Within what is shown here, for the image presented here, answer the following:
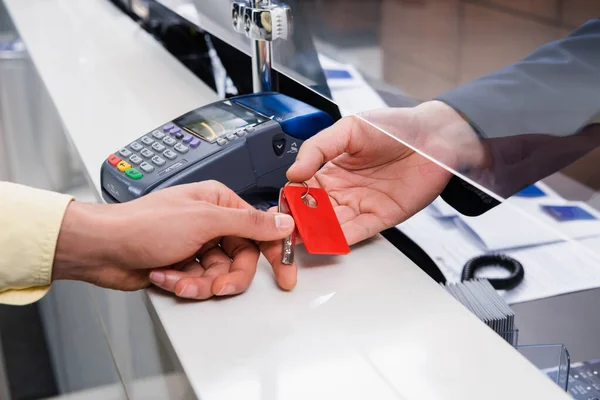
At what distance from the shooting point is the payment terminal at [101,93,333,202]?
2.62 feet

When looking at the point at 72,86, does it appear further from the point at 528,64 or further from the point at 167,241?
the point at 528,64

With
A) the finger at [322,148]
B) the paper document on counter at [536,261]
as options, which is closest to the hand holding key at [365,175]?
the finger at [322,148]

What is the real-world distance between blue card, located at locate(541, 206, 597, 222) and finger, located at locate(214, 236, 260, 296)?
285 mm

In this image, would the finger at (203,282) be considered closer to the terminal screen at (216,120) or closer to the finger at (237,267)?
the finger at (237,267)

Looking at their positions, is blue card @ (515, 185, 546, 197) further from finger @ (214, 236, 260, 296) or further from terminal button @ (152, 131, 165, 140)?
terminal button @ (152, 131, 165, 140)

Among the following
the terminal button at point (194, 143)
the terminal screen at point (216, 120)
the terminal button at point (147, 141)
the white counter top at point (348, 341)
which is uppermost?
the terminal screen at point (216, 120)

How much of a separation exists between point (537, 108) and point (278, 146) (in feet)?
1.31

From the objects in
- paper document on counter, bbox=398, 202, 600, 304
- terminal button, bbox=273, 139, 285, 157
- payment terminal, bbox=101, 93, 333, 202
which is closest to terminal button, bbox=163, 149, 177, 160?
payment terminal, bbox=101, 93, 333, 202

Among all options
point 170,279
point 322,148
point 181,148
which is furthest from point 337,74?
point 170,279

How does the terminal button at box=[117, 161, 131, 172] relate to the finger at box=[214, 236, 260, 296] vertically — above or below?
above

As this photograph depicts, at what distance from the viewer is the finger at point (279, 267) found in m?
0.69

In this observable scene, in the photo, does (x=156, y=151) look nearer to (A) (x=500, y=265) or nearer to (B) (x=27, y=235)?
(B) (x=27, y=235)

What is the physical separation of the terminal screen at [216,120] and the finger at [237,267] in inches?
5.9

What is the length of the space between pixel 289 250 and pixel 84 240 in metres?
0.20
